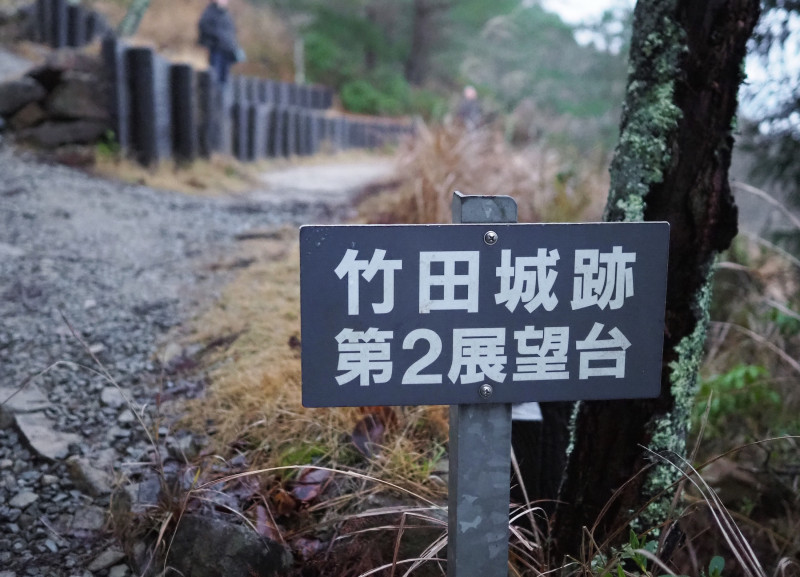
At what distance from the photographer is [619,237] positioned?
1.30 m

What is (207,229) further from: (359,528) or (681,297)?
(681,297)

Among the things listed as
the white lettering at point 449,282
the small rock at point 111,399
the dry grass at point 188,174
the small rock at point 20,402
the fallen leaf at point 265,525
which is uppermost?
the white lettering at point 449,282

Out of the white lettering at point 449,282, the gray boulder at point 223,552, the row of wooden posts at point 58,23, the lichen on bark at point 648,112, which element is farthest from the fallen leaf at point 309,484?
the row of wooden posts at point 58,23

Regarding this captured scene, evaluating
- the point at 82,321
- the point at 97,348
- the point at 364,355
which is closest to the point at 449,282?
the point at 364,355

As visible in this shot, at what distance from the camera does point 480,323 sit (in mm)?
1258

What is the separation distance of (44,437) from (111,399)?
29cm

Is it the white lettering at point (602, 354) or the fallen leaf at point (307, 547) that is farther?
the fallen leaf at point (307, 547)

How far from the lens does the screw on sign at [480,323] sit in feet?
4.04

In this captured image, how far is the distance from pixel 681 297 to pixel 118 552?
5.12 ft

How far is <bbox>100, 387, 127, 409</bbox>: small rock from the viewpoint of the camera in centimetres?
245

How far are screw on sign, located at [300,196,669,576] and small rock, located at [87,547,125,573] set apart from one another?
3.06 ft

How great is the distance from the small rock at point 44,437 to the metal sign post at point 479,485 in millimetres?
1410

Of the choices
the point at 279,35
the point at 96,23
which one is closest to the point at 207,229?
the point at 96,23

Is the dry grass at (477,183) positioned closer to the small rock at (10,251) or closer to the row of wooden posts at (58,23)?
the small rock at (10,251)
